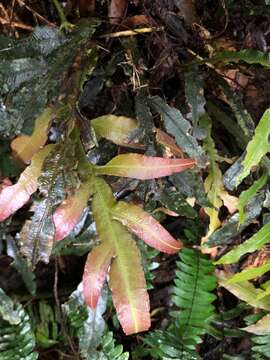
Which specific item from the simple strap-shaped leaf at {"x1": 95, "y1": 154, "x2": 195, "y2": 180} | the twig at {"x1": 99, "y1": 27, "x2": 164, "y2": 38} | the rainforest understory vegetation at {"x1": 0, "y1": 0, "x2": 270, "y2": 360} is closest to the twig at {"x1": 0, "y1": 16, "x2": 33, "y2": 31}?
the rainforest understory vegetation at {"x1": 0, "y1": 0, "x2": 270, "y2": 360}

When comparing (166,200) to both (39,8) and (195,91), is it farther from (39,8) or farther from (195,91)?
(39,8)

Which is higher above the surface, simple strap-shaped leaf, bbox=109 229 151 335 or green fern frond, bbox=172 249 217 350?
simple strap-shaped leaf, bbox=109 229 151 335

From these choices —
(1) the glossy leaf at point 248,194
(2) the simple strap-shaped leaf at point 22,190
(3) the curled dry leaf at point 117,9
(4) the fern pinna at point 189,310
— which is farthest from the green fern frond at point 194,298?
(3) the curled dry leaf at point 117,9

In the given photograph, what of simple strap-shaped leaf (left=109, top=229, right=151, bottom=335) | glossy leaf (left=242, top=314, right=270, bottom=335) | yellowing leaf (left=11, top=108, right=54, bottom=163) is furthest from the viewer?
glossy leaf (left=242, top=314, right=270, bottom=335)

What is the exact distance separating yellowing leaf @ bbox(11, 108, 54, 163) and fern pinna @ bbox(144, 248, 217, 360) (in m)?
0.45

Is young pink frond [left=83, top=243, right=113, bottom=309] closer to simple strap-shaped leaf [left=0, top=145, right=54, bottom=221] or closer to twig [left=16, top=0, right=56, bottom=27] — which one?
simple strap-shaped leaf [left=0, top=145, right=54, bottom=221]

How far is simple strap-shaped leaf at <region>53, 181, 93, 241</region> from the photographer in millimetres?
934

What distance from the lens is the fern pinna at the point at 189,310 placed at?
47.4 inches

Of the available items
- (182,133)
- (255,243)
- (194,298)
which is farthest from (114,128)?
(194,298)

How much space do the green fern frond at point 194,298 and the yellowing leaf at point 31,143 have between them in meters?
0.46

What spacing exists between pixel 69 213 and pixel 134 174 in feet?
0.44

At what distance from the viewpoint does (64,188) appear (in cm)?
95

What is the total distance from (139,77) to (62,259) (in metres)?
0.57

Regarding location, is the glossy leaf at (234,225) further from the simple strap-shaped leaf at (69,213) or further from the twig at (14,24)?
the twig at (14,24)
